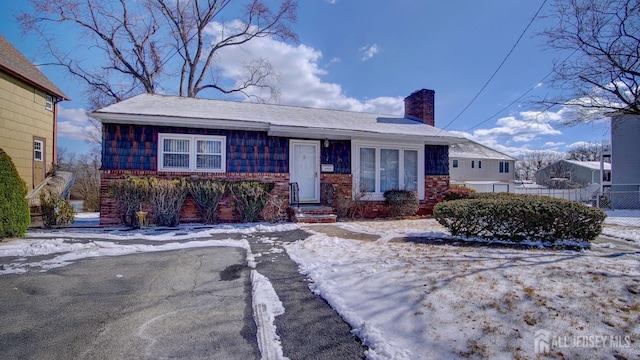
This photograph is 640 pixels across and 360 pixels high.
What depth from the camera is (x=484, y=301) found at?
3.18m

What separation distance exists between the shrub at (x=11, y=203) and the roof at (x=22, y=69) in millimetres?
8349

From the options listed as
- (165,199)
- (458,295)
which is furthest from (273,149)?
(458,295)

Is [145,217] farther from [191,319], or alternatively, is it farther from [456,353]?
[456,353]

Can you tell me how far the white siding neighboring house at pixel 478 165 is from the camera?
31.6m

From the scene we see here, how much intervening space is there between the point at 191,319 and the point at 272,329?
87 cm

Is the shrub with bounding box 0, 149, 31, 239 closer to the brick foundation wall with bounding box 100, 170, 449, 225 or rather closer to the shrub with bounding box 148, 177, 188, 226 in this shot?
the brick foundation wall with bounding box 100, 170, 449, 225

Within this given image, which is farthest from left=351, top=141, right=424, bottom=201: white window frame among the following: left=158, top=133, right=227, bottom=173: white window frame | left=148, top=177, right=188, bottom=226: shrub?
left=148, top=177, right=188, bottom=226: shrub

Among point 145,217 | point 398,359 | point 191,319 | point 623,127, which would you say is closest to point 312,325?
point 398,359

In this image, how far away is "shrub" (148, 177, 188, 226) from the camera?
28.1 feet

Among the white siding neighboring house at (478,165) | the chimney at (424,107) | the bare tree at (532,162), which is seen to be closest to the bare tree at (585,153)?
the bare tree at (532,162)

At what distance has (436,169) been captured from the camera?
1203 centimetres

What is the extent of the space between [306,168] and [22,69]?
13233 mm

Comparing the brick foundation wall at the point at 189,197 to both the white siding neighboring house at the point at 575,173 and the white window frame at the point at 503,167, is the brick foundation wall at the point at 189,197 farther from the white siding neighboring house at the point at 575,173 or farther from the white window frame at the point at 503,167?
the white siding neighboring house at the point at 575,173

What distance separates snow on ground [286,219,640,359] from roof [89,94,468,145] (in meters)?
5.69
